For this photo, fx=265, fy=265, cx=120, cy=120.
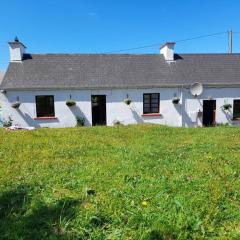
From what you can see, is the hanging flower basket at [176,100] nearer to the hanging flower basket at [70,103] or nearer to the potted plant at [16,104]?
the hanging flower basket at [70,103]

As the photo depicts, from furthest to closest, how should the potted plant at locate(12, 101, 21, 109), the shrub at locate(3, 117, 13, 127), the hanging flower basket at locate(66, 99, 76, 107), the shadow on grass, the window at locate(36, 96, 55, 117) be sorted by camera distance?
the window at locate(36, 96, 55, 117) < the hanging flower basket at locate(66, 99, 76, 107) < the shrub at locate(3, 117, 13, 127) < the potted plant at locate(12, 101, 21, 109) < the shadow on grass

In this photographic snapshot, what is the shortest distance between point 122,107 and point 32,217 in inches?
548

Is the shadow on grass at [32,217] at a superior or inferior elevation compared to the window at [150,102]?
inferior

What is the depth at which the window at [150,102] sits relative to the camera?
17.7m

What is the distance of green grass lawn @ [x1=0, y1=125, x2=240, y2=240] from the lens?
344 cm

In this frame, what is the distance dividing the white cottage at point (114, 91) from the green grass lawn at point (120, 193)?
30.5 ft

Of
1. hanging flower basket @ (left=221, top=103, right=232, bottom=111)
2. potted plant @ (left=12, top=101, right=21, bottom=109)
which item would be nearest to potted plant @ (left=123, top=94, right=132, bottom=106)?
hanging flower basket @ (left=221, top=103, right=232, bottom=111)

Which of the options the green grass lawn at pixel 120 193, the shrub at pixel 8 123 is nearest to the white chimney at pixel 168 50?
the shrub at pixel 8 123

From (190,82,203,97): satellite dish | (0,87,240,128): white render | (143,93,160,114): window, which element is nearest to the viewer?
(0,87,240,128): white render

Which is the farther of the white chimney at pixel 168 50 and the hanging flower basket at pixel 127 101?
the white chimney at pixel 168 50

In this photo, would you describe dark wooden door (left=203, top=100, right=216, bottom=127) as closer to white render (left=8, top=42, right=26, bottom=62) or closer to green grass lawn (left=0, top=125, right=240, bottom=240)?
green grass lawn (left=0, top=125, right=240, bottom=240)

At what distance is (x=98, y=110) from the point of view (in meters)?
18.1

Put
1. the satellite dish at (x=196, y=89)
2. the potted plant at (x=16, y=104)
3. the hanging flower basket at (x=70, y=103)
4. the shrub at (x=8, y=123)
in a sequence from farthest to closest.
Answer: the satellite dish at (x=196, y=89), the hanging flower basket at (x=70, y=103), the shrub at (x=8, y=123), the potted plant at (x=16, y=104)

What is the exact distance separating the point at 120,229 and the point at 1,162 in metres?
4.15
